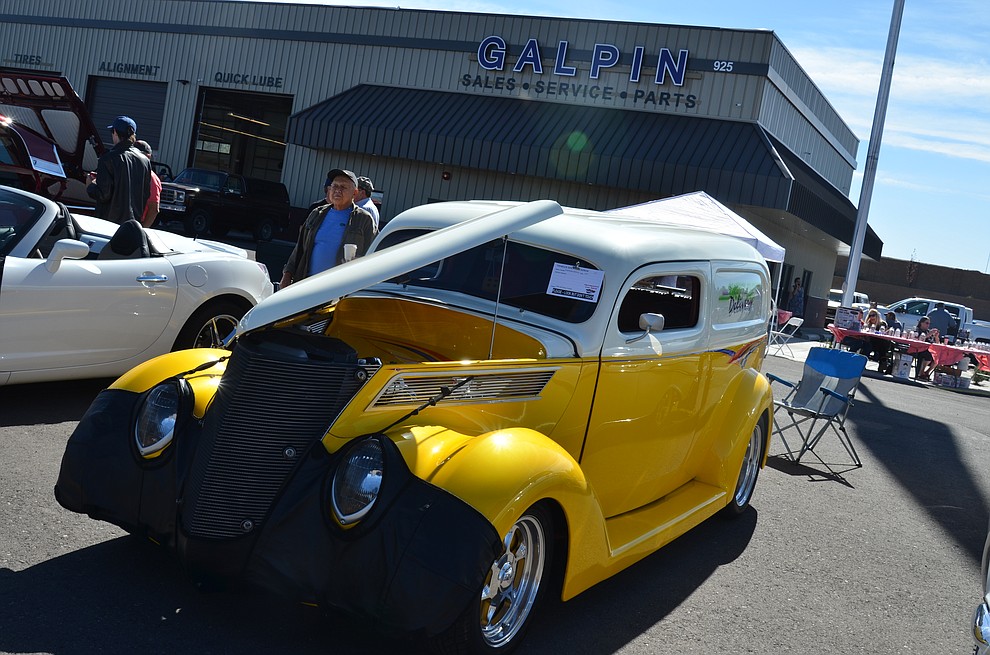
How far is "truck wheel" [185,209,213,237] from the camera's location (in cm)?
2304

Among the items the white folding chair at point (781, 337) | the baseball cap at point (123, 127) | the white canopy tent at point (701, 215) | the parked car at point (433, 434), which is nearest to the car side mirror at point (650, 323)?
the parked car at point (433, 434)

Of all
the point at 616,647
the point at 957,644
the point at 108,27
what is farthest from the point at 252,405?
the point at 108,27

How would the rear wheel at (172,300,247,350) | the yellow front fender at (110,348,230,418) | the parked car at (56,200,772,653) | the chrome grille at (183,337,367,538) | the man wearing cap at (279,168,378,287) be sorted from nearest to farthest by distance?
the parked car at (56,200,772,653), the chrome grille at (183,337,367,538), the yellow front fender at (110,348,230,418), the rear wheel at (172,300,247,350), the man wearing cap at (279,168,378,287)

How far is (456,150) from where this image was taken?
77.3 ft

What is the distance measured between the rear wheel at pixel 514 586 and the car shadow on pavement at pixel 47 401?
382 centimetres

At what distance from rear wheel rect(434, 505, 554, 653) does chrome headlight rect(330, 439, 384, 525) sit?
0.51 metres

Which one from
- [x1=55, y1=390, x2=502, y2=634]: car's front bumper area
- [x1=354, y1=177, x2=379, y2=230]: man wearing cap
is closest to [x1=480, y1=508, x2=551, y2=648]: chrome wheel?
[x1=55, y1=390, x2=502, y2=634]: car's front bumper area

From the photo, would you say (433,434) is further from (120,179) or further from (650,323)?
(120,179)

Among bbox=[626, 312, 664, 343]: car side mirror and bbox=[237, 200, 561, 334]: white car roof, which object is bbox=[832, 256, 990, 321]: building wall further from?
bbox=[237, 200, 561, 334]: white car roof

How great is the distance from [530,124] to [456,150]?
2.01 meters

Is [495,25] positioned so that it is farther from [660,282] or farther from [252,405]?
[252,405]

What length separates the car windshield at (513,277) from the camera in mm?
4508

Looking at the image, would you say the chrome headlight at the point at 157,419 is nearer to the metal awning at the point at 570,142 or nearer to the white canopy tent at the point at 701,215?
the white canopy tent at the point at 701,215

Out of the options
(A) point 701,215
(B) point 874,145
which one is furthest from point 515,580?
(B) point 874,145
